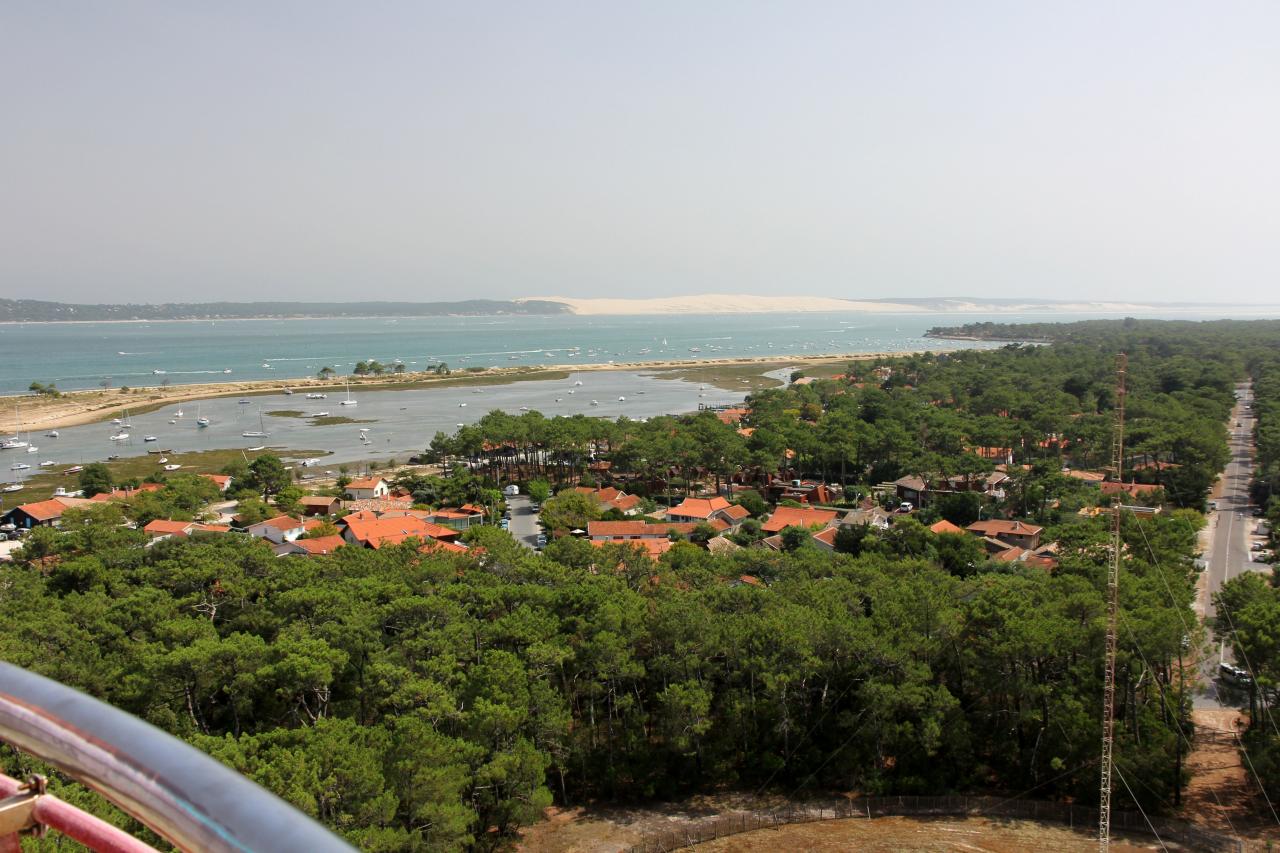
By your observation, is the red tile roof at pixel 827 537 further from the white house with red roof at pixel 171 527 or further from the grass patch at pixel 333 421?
the grass patch at pixel 333 421

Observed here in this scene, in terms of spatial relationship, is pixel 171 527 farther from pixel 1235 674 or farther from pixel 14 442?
pixel 14 442

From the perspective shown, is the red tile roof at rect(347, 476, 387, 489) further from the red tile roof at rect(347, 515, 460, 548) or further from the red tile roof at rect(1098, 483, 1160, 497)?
the red tile roof at rect(1098, 483, 1160, 497)

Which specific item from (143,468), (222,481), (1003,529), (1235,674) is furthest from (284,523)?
(1235,674)

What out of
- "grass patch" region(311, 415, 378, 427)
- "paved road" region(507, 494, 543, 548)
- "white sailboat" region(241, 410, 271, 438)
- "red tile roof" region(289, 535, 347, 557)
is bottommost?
"paved road" region(507, 494, 543, 548)

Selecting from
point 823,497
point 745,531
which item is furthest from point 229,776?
point 823,497

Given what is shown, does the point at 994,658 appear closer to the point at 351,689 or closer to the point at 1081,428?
the point at 351,689

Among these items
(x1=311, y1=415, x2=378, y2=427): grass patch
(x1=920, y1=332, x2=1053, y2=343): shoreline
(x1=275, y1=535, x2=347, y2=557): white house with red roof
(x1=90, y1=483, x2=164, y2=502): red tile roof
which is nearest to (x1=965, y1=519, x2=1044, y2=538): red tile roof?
(x1=275, y1=535, x2=347, y2=557): white house with red roof
